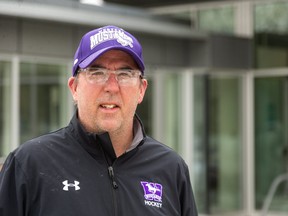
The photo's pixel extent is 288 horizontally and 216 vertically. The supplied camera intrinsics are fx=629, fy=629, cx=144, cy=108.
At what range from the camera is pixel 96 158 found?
2.13 meters

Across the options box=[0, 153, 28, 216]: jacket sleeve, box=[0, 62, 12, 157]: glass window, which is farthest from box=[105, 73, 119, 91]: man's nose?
box=[0, 62, 12, 157]: glass window

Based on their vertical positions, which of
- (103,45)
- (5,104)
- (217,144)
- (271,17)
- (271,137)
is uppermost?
(271,17)

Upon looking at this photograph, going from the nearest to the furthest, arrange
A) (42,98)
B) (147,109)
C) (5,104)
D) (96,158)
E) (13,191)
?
(13,191) → (96,158) → (5,104) → (147,109) → (42,98)

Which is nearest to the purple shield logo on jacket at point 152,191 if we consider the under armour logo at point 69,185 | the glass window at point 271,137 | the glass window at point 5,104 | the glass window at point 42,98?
the under armour logo at point 69,185

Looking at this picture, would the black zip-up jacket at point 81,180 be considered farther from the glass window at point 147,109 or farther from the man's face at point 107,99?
the glass window at point 147,109

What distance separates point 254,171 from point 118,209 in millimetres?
10028

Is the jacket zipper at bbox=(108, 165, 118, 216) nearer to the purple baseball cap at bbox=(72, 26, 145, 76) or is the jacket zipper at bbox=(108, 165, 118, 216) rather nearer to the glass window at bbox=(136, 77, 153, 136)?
the purple baseball cap at bbox=(72, 26, 145, 76)

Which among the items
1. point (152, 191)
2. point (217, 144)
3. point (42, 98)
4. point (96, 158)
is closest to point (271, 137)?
point (217, 144)

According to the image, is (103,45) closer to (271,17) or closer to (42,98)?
(42,98)

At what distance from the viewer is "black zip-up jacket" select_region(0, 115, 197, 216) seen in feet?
6.59

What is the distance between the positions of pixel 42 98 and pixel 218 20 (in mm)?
3592

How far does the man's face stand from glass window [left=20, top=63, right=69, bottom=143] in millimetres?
6507

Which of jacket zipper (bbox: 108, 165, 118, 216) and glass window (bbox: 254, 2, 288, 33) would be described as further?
glass window (bbox: 254, 2, 288, 33)

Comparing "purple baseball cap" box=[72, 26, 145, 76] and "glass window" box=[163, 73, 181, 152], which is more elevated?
"purple baseball cap" box=[72, 26, 145, 76]
